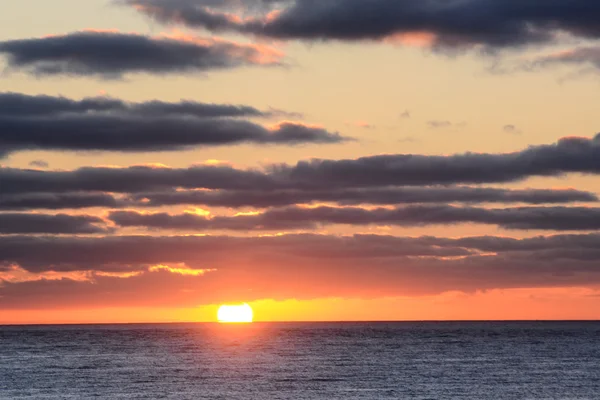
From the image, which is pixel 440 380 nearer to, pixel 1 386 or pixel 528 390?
pixel 528 390

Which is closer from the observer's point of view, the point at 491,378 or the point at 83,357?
the point at 491,378

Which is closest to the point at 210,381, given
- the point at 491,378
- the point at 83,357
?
the point at 491,378

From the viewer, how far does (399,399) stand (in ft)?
358

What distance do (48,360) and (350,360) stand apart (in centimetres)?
5361

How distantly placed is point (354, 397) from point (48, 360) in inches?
3524

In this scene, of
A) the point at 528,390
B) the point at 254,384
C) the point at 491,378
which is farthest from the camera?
the point at 491,378

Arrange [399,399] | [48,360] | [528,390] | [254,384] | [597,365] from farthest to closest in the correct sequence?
[48,360] → [597,365] → [254,384] → [528,390] → [399,399]

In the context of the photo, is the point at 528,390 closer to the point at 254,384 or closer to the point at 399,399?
the point at 399,399

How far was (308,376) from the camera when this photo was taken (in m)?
142

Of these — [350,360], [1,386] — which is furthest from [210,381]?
[350,360]

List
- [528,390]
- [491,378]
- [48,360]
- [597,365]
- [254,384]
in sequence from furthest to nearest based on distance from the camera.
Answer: [48,360] < [597,365] < [491,378] < [254,384] < [528,390]

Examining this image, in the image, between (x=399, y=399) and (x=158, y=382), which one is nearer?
(x=399, y=399)

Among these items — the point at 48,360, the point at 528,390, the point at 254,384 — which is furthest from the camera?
the point at 48,360

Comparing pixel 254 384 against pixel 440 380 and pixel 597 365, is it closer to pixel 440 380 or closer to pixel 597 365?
pixel 440 380
